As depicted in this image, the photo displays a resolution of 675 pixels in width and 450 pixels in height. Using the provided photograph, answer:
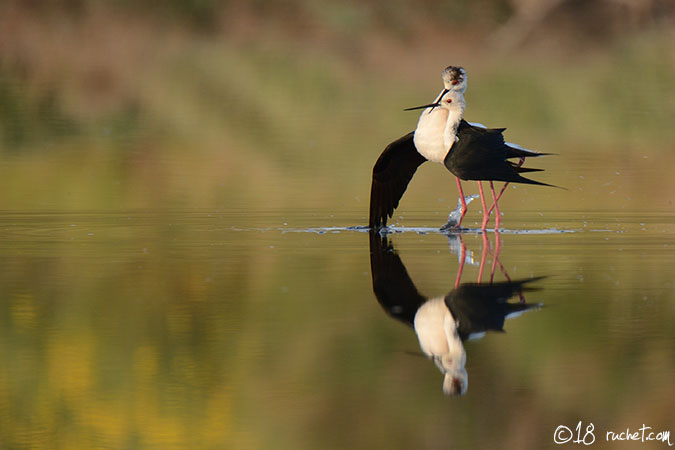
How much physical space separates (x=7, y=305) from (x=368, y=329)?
1802 millimetres

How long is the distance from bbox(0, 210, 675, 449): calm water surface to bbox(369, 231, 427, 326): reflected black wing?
21 mm

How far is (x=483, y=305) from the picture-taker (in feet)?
21.3

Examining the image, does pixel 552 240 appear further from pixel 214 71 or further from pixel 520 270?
pixel 214 71

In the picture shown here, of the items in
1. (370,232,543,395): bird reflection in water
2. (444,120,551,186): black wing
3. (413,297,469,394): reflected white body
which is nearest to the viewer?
(413,297,469,394): reflected white body

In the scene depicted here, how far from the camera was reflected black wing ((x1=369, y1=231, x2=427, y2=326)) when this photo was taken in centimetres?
650

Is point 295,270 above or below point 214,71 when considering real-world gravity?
below

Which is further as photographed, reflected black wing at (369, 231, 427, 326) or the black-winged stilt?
the black-winged stilt

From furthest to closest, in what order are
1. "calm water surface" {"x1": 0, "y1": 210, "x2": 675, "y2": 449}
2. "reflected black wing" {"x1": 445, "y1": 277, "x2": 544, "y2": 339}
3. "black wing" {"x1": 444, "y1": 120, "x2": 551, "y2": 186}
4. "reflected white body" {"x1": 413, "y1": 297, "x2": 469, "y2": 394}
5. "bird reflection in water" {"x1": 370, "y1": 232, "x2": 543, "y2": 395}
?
"black wing" {"x1": 444, "y1": 120, "x2": 551, "y2": 186} < "reflected black wing" {"x1": 445, "y1": 277, "x2": 544, "y2": 339} < "bird reflection in water" {"x1": 370, "y1": 232, "x2": 543, "y2": 395} < "reflected white body" {"x1": 413, "y1": 297, "x2": 469, "y2": 394} < "calm water surface" {"x1": 0, "y1": 210, "x2": 675, "y2": 449}

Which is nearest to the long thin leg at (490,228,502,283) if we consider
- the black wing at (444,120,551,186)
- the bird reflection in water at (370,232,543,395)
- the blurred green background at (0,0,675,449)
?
the bird reflection in water at (370,232,543,395)

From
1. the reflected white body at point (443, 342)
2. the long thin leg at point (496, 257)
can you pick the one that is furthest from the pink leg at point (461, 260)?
the reflected white body at point (443, 342)

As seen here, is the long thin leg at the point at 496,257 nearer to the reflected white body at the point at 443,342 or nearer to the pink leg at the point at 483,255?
the pink leg at the point at 483,255

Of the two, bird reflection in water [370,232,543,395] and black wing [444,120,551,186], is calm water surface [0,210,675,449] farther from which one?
black wing [444,120,551,186]

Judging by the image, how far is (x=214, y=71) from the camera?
2475cm

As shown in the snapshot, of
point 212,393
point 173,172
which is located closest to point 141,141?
point 173,172
